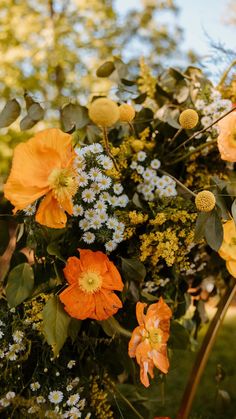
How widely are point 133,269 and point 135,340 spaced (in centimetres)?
9

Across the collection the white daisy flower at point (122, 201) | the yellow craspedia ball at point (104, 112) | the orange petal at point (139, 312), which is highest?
the yellow craspedia ball at point (104, 112)

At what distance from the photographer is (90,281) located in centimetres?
58

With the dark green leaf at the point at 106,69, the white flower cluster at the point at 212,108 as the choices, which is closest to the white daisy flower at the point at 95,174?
the white flower cluster at the point at 212,108

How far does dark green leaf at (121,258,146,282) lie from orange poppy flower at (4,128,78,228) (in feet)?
0.42

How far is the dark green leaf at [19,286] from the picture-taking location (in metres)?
0.58

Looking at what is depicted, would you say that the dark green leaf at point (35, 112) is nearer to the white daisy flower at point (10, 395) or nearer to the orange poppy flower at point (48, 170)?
the orange poppy flower at point (48, 170)

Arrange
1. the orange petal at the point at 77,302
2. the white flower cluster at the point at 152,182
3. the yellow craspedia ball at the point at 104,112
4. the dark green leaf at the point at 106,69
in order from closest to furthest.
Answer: the yellow craspedia ball at the point at 104,112 → the orange petal at the point at 77,302 → the white flower cluster at the point at 152,182 → the dark green leaf at the point at 106,69

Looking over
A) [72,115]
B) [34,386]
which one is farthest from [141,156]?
[34,386]

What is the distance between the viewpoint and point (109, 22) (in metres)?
4.33

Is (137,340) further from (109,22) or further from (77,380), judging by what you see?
(109,22)

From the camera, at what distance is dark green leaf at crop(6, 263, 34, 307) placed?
582 mm

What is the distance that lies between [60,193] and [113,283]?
130 millimetres

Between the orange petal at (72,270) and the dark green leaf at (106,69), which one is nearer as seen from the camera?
A: the orange petal at (72,270)

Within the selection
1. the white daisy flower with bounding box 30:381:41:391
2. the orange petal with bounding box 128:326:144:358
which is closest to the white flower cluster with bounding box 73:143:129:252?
the orange petal with bounding box 128:326:144:358
